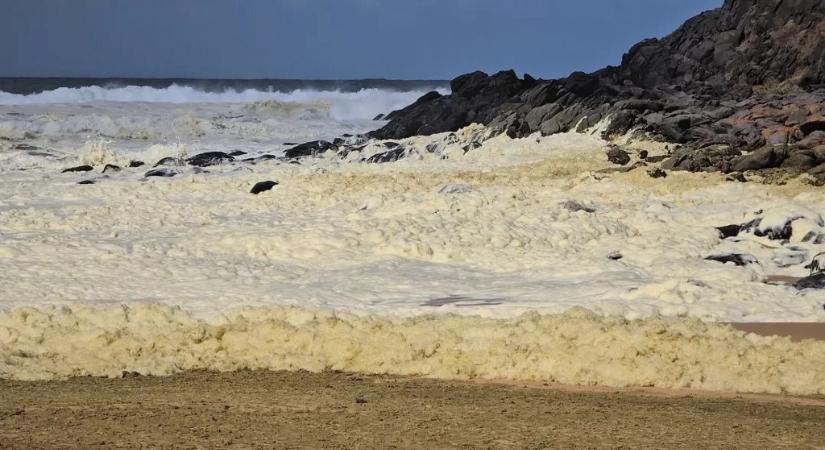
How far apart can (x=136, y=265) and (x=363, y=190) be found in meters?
5.95

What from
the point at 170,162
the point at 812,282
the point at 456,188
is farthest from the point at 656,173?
the point at 170,162

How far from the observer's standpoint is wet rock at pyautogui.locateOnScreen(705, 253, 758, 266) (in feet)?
36.9

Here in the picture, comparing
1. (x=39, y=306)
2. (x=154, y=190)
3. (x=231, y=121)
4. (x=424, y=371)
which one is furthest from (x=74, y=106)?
(x=424, y=371)

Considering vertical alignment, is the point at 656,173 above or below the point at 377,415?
above

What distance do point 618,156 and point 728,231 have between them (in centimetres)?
682

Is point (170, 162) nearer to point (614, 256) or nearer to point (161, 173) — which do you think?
point (161, 173)

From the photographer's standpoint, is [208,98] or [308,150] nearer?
[308,150]

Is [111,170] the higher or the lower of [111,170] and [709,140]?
the lower

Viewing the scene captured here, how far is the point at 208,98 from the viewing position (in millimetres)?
55156

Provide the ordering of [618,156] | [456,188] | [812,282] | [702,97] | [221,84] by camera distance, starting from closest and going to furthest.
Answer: [812,282]
[456,188]
[618,156]
[702,97]
[221,84]

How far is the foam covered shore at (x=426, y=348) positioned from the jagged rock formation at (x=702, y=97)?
10.3 meters

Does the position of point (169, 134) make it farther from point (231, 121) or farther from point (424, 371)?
point (424, 371)

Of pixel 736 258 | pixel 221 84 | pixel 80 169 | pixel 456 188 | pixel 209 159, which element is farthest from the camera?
pixel 221 84

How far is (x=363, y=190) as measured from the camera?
1688 cm
